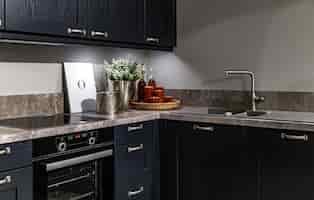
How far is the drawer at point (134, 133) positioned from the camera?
2828 millimetres

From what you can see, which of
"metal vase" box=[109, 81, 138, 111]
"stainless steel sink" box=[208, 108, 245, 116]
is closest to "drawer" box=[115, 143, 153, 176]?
"metal vase" box=[109, 81, 138, 111]

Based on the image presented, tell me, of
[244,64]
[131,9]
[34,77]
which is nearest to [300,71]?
[244,64]

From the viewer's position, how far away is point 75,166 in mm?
2506

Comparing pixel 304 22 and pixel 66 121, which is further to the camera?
pixel 304 22

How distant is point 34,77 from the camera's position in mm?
2986

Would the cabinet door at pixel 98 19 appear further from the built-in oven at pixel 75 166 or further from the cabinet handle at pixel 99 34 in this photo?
the built-in oven at pixel 75 166

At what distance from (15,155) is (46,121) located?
0.57 metres

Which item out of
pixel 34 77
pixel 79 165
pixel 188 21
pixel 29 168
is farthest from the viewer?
pixel 188 21

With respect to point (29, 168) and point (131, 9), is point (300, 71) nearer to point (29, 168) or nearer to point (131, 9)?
point (131, 9)

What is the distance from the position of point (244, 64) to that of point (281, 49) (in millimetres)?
322

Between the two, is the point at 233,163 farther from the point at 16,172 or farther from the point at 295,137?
the point at 16,172

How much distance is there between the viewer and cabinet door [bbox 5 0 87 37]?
2430 millimetres

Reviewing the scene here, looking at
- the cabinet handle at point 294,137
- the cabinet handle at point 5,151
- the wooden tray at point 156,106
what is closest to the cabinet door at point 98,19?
the wooden tray at point 156,106

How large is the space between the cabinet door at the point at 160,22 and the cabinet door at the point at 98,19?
46cm
